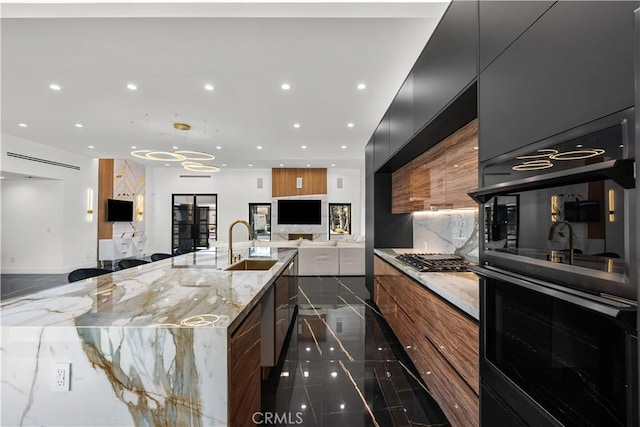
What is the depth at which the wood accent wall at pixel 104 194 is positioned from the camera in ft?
27.7

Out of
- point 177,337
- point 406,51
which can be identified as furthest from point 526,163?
point 406,51

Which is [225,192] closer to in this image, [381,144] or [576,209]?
[381,144]

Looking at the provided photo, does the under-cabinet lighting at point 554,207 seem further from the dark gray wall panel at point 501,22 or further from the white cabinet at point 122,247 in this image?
the white cabinet at point 122,247

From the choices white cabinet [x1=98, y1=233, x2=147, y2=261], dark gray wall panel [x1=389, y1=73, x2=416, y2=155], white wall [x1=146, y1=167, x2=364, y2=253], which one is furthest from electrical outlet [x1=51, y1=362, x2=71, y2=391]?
white wall [x1=146, y1=167, x2=364, y2=253]

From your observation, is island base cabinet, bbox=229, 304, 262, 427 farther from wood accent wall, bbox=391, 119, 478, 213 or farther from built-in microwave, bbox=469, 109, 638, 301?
wood accent wall, bbox=391, 119, 478, 213

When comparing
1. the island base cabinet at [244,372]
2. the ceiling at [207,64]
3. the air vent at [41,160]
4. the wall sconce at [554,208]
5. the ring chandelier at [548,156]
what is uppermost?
the ceiling at [207,64]

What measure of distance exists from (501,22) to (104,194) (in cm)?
1037

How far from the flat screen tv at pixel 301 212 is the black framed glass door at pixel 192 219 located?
2.81 meters

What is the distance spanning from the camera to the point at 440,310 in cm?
185

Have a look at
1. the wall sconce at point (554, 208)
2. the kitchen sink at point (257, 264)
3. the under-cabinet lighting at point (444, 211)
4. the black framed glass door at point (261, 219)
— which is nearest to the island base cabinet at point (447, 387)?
the wall sconce at point (554, 208)

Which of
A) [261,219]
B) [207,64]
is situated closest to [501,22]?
[207,64]

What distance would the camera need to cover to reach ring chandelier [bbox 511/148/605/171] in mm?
774

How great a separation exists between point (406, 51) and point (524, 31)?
2.09 metres

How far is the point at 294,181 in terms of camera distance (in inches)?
399
